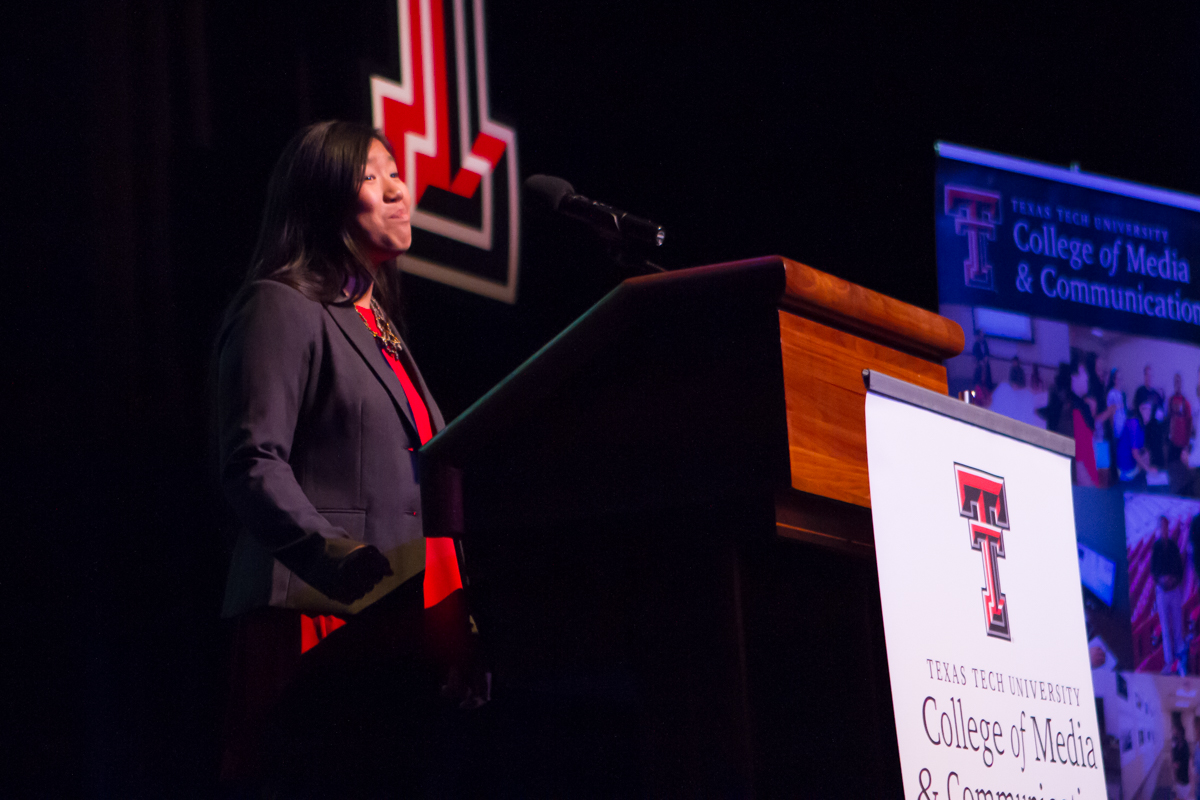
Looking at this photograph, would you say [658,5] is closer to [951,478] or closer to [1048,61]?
[1048,61]

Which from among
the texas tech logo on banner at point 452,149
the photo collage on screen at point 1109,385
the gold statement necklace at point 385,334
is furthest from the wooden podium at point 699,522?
the photo collage on screen at point 1109,385

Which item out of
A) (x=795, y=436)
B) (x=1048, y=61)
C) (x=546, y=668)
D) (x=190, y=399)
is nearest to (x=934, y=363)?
(x=795, y=436)

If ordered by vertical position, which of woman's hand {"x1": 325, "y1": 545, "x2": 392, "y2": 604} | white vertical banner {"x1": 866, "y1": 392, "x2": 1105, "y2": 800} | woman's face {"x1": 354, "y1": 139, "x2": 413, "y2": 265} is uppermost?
woman's face {"x1": 354, "y1": 139, "x2": 413, "y2": 265}

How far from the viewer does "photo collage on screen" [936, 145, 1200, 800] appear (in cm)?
312

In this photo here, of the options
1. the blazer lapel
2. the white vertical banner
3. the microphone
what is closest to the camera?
the white vertical banner

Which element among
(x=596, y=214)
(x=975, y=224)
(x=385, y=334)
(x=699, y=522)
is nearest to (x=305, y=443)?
(x=385, y=334)

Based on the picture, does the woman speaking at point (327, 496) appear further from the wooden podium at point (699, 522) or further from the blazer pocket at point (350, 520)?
the wooden podium at point (699, 522)

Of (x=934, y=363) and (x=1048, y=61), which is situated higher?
(x=1048, y=61)

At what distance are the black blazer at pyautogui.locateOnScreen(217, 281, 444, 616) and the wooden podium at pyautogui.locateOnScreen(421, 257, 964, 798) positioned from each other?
1.24 ft

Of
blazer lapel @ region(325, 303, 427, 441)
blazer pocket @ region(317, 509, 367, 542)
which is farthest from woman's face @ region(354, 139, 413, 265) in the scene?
blazer pocket @ region(317, 509, 367, 542)

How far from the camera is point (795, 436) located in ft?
3.07

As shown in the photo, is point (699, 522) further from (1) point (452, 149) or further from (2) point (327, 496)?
(1) point (452, 149)

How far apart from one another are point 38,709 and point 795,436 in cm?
132

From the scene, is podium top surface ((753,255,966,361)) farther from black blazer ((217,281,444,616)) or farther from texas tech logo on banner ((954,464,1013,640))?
black blazer ((217,281,444,616))
